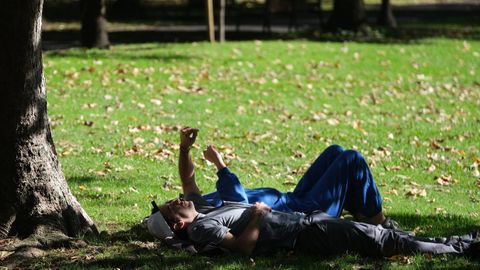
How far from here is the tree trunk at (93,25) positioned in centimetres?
1803

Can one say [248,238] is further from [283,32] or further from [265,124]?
[283,32]

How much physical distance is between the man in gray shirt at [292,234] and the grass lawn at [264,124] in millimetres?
→ 102

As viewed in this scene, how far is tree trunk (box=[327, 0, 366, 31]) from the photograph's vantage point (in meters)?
21.0

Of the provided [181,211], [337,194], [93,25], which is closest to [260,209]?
[181,211]

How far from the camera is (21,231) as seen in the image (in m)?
6.59

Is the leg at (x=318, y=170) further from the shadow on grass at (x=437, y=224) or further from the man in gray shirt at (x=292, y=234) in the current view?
the shadow on grass at (x=437, y=224)

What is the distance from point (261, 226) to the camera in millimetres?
6137

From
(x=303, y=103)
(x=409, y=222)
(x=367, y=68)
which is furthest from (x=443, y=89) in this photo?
(x=409, y=222)

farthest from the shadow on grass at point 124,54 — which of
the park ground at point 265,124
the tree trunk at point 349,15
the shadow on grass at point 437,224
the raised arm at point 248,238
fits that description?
the raised arm at point 248,238

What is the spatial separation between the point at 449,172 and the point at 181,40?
452 inches

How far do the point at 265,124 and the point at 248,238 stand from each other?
6358mm

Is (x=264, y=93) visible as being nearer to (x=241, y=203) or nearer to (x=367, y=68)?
(x=367, y=68)

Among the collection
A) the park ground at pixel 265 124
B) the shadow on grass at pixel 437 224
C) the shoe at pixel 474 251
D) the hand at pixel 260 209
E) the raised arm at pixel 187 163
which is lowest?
the park ground at pixel 265 124

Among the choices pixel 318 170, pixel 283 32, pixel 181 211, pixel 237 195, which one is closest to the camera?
pixel 181 211
